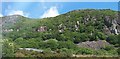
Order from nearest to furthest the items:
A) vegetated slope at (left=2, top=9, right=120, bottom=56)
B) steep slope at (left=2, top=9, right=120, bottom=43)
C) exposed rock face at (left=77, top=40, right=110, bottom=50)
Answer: exposed rock face at (left=77, top=40, right=110, bottom=50), vegetated slope at (left=2, top=9, right=120, bottom=56), steep slope at (left=2, top=9, right=120, bottom=43)

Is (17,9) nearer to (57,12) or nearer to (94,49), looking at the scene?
(57,12)

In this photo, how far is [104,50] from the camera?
369 inches

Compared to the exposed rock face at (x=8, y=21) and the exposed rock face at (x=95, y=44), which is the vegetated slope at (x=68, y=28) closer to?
the exposed rock face at (x=8, y=21)

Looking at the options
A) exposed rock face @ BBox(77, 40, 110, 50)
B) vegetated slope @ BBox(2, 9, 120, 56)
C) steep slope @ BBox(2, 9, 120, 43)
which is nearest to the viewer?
exposed rock face @ BBox(77, 40, 110, 50)

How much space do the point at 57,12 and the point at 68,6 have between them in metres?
0.44

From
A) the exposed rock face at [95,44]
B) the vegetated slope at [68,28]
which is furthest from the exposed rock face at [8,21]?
the exposed rock face at [95,44]

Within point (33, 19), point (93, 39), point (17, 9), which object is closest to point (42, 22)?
point (33, 19)

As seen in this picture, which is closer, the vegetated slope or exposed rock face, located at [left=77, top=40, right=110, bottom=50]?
exposed rock face, located at [left=77, top=40, right=110, bottom=50]

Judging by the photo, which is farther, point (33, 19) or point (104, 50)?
point (33, 19)

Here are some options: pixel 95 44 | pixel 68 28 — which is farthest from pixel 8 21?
pixel 95 44

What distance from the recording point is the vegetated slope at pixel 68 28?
9.88m

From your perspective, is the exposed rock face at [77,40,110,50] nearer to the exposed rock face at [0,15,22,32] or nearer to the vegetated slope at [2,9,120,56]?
the vegetated slope at [2,9,120,56]

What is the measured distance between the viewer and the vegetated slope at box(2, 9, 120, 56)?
9.88 meters

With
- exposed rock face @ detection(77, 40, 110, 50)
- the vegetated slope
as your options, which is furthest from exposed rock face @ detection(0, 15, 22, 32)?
exposed rock face @ detection(77, 40, 110, 50)
